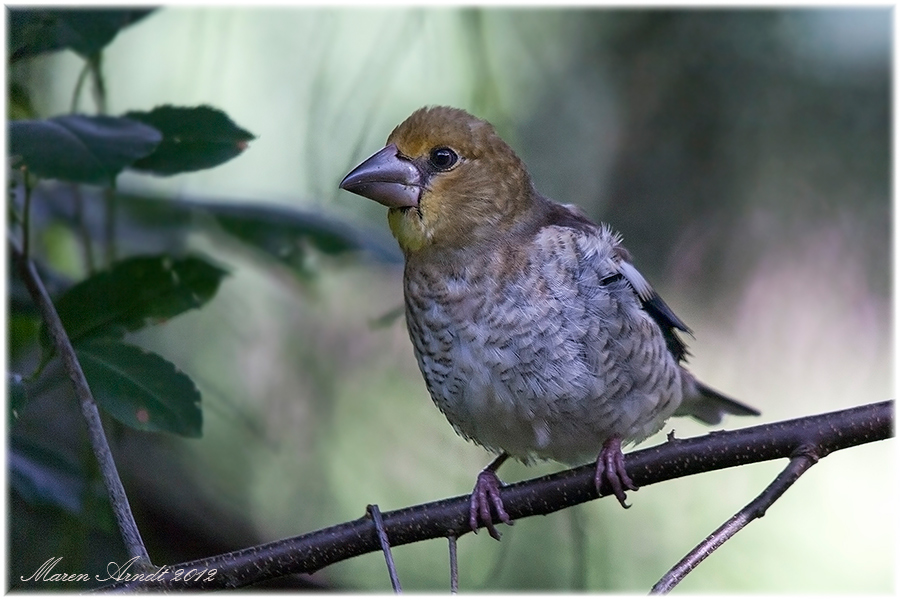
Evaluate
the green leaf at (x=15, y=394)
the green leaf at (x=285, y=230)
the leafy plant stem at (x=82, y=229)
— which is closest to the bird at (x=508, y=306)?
the green leaf at (x=285, y=230)

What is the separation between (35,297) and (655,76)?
124 inches

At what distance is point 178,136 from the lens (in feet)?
8.11

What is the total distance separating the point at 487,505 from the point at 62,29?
1687 mm

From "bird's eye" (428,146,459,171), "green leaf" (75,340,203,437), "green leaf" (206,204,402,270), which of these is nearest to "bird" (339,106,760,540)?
"bird's eye" (428,146,459,171)

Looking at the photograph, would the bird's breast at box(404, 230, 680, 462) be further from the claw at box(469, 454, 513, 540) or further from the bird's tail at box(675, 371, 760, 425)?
the bird's tail at box(675, 371, 760, 425)

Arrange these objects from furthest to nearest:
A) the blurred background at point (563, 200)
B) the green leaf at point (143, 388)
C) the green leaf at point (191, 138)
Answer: the blurred background at point (563, 200), the green leaf at point (191, 138), the green leaf at point (143, 388)

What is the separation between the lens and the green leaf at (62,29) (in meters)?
2.47

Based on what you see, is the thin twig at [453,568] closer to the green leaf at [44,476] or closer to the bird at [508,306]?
the bird at [508,306]

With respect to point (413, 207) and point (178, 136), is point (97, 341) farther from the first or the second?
point (413, 207)

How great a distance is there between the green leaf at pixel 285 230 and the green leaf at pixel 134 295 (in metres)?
0.26

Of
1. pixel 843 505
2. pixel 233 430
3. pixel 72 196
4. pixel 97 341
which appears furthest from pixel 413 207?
pixel 843 505

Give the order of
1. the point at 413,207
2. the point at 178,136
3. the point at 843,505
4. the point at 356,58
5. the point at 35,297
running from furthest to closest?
the point at 843,505
the point at 356,58
the point at 413,207
the point at 178,136
the point at 35,297

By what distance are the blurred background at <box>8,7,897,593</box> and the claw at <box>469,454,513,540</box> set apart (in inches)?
34.2

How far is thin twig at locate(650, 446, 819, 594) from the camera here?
1.67 metres
